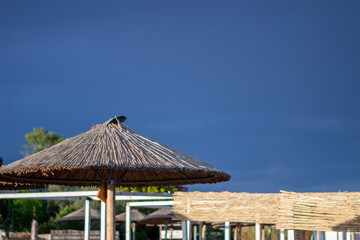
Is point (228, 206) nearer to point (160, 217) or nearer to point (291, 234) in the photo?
point (291, 234)

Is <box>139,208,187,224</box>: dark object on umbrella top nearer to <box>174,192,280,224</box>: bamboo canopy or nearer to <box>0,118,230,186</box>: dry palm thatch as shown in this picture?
<box>174,192,280,224</box>: bamboo canopy

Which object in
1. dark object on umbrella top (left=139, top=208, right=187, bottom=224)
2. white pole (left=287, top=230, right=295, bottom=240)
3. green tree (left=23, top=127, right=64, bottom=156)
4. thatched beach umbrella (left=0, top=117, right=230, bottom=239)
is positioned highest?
green tree (left=23, top=127, right=64, bottom=156)

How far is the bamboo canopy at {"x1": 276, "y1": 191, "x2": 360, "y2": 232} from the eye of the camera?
41.2 ft

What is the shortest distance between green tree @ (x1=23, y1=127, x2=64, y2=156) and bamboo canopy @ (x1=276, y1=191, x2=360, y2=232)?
3339 cm

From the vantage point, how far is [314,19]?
7656 cm

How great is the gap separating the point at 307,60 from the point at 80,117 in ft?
329

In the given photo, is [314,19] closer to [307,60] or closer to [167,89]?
[307,60]

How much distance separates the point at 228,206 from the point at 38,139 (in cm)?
3309

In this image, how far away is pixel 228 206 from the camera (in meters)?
14.7

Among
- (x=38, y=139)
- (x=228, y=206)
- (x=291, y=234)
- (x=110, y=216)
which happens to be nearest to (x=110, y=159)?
(x=110, y=216)

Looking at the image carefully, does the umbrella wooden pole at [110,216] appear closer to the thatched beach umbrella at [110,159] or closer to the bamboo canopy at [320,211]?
the thatched beach umbrella at [110,159]

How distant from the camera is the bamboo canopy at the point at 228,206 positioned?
1416 cm

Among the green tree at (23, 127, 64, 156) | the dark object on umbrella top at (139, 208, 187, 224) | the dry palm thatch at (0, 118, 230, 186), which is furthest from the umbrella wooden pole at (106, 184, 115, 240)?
the green tree at (23, 127, 64, 156)

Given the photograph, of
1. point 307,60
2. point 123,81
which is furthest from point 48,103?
point 307,60
